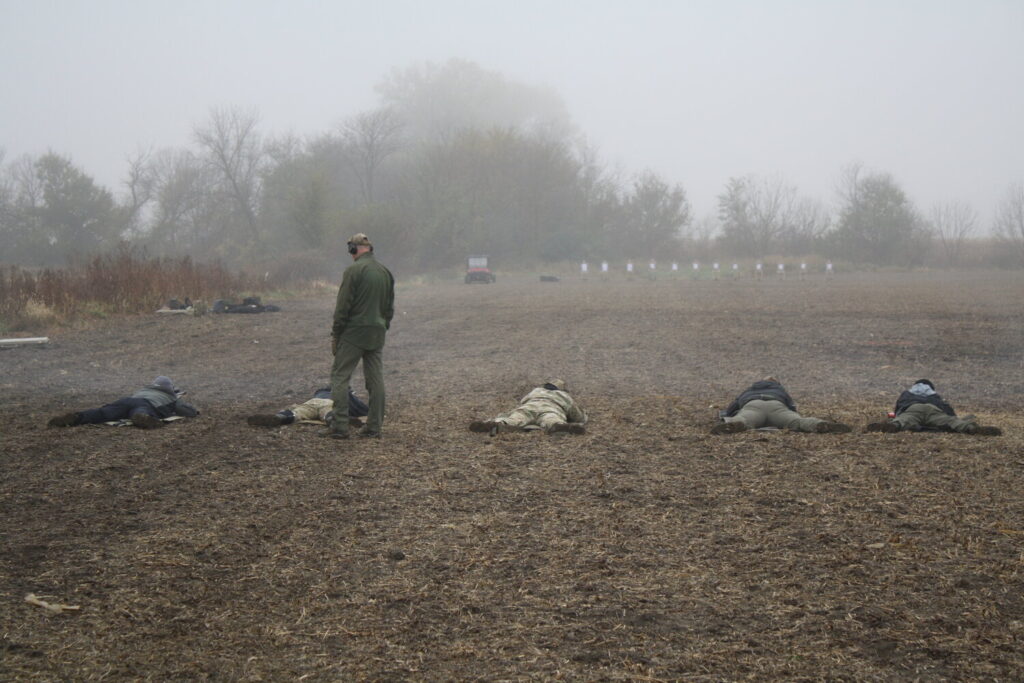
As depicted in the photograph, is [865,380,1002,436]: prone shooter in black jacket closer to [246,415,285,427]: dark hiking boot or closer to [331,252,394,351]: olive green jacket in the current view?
[331,252,394,351]: olive green jacket

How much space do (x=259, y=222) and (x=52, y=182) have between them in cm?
1942

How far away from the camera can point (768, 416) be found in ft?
29.5

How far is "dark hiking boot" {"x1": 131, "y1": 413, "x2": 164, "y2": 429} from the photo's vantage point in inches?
353

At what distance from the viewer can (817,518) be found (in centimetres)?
592

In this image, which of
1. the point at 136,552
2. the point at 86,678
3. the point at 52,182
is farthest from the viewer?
the point at 52,182

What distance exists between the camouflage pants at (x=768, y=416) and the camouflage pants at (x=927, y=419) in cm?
96

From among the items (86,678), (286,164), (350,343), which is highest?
(286,164)

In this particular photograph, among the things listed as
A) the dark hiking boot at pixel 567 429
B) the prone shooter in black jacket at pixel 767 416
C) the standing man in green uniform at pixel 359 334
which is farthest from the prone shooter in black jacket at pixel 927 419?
the standing man in green uniform at pixel 359 334

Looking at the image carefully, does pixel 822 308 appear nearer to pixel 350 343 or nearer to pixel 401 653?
pixel 350 343

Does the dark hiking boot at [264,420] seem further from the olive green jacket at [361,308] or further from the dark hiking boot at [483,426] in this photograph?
the dark hiking boot at [483,426]

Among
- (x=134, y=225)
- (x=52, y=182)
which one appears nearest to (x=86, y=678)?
(x=52, y=182)

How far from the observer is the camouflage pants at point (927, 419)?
27.9 ft

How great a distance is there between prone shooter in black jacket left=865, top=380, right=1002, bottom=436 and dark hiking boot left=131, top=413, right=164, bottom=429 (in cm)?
735

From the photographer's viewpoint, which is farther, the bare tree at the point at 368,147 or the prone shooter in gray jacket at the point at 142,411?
the bare tree at the point at 368,147
